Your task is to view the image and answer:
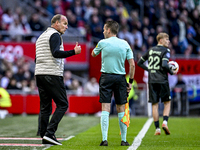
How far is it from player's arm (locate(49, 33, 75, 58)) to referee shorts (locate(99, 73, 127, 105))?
67cm

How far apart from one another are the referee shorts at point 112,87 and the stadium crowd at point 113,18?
1079 cm

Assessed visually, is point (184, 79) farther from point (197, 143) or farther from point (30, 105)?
point (197, 143)

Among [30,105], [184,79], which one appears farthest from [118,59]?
[184,79]

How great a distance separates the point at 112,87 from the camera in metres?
6.30

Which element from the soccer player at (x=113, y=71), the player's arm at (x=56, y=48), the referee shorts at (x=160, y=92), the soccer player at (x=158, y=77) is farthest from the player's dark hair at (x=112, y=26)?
the referee shorts at (x=160, y=92)

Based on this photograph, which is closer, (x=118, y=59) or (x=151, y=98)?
(x=118, y=59)

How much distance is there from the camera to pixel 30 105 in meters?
16.6

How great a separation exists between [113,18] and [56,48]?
14476 mm

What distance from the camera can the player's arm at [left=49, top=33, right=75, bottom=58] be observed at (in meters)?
6.16

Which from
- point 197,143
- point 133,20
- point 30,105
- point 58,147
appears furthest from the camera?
point 133,20

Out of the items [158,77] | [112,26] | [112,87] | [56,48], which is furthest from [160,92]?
[56,48]

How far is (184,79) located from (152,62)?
10.0 metres

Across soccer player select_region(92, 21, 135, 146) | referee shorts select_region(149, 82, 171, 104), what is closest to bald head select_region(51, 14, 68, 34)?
soccer player select_region(92, 21, 135, 146)

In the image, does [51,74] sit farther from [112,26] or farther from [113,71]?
[112,26]
